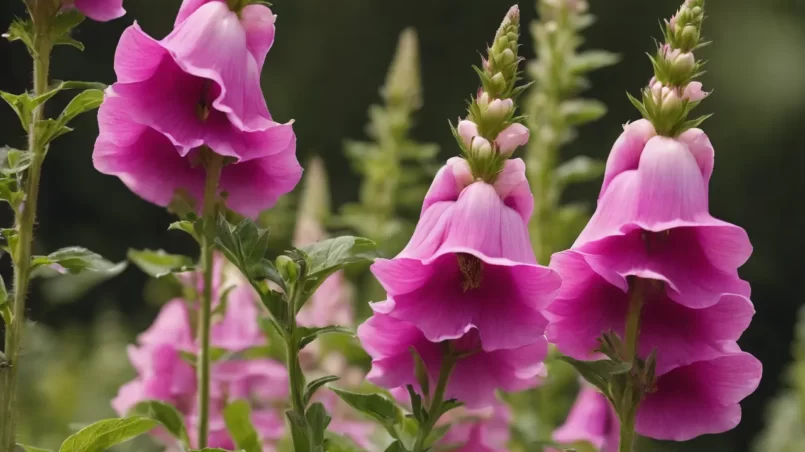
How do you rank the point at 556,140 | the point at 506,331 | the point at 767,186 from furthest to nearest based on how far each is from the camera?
the point at 767,186 < the point at 556,140 < the point at 506,331

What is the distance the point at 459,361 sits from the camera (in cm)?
40

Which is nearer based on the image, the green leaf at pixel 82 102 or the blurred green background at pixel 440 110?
the green leaf at pixel 82 102

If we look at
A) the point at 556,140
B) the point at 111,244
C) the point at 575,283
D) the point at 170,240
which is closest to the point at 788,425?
the point at 556,140

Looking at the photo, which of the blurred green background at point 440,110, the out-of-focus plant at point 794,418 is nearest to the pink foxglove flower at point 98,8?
the out-of-focus plant at point 794,418

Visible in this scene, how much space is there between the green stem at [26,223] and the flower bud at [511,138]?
0.17 meters

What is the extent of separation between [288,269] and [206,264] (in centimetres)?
6

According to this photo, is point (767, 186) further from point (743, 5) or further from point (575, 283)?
point (575, 283)

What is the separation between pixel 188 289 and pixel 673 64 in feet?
1.01

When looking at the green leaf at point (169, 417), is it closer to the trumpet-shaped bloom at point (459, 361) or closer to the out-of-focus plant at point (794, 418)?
the trumpet-shaped bloom at point (459, 361)

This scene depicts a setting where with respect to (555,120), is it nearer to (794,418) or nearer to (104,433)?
(794,418)

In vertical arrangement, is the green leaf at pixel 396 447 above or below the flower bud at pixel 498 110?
below

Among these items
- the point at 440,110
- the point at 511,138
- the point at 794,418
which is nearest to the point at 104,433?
the point at 511,138

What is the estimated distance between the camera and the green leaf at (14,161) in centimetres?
39

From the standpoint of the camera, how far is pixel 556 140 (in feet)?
2.97
